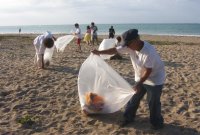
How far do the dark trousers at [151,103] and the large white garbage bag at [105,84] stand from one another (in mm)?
128

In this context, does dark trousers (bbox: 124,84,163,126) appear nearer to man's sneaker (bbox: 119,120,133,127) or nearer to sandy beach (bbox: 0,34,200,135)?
man's sneaker (bbox: 119,120,133,127)

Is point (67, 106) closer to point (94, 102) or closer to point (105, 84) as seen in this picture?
point (94, 102)

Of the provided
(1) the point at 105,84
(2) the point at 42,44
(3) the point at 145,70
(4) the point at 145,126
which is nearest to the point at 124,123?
(4) the point at 145,126

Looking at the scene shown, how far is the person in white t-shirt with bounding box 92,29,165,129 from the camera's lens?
5.40m

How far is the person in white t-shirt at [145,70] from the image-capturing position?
213 inches

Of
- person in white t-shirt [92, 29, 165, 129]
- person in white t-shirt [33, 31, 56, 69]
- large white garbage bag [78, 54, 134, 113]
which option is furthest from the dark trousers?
person in white t-shirt [33, 31, 56, 69]

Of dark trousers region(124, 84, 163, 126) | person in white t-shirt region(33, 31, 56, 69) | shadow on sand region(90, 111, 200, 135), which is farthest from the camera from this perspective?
person in white t-shirt region(33, 31, 56, 69)

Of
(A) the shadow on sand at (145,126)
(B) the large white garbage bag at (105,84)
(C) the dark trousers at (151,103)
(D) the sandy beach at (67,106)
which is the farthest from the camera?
(B) the large white garbage bag at (105,84)

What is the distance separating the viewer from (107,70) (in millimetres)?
6453

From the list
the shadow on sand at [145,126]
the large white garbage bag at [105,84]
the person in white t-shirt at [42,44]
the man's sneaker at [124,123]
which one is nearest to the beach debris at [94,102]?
the large white garbage bag at [105,84]

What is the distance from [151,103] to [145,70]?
0.63 metres

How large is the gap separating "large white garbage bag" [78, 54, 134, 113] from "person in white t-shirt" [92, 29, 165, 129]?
217 mm

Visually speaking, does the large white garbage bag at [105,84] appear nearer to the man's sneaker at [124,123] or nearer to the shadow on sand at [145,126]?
the shadow on sand at [145,126]

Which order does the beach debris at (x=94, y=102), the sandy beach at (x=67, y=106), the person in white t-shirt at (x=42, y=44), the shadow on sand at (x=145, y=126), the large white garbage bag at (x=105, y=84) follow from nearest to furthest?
the shadow on sand at (x=145, y=126), the sandy beach at (x=67, y=106), the large white garbage bag at (x=105, y=84), the beach debris at (x=94, y=102), the person in white t-shirt at (x=42, y=44)
